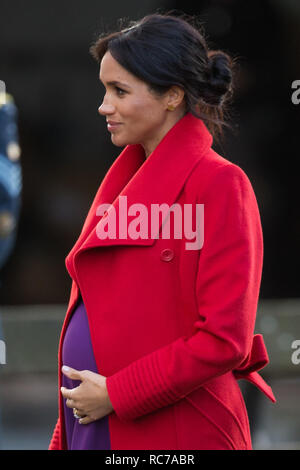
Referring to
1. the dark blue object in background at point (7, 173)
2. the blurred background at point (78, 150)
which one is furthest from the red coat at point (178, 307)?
the blurred background at point (78, 150)

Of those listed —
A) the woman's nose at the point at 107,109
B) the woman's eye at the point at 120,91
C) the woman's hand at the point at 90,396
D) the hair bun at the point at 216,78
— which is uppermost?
the hair bun at the point at 216,78

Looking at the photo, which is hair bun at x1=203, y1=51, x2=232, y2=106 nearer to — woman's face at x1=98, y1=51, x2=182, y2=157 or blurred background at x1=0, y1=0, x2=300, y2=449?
woman's face at x1=98, y1=51, x2=182, y2=157

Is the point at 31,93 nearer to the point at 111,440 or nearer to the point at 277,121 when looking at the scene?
the point at 277,121

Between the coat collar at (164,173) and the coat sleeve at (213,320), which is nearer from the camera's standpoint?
the coat sleeve at (213,320)

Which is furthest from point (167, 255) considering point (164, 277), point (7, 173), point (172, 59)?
point (7, 173)

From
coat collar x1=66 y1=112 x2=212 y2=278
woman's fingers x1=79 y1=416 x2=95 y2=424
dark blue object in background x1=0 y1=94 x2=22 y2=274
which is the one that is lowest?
woman's fingers x1=79 y1=416 x2=95 y2=424

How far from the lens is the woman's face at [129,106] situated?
6.66 ft

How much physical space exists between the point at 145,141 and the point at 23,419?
12.1ft

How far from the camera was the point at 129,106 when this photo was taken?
204 centimetres

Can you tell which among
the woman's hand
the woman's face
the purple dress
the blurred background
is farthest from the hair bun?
the blurred background

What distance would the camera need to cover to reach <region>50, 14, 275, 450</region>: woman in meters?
1.91

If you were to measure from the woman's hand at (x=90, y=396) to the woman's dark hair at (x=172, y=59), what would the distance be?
2.22ft

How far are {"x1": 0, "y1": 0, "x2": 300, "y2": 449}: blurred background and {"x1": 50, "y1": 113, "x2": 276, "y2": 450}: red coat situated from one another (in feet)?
11.1

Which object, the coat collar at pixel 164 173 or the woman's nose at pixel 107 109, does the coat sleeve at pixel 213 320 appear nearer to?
the coat collar at pixel 164 173
